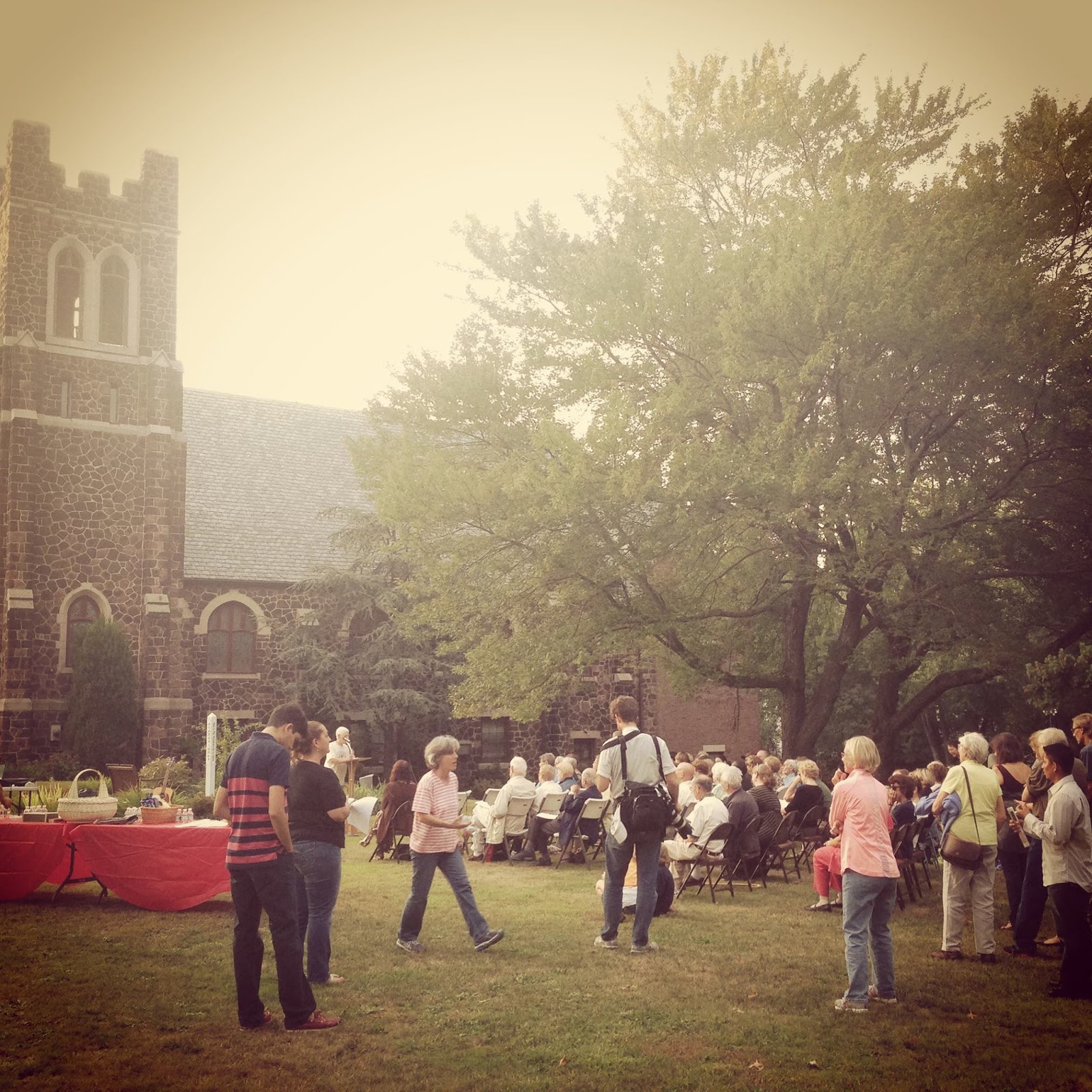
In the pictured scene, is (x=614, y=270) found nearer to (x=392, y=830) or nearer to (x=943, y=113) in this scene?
(x=943, y=113)

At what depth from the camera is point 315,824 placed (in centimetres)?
707

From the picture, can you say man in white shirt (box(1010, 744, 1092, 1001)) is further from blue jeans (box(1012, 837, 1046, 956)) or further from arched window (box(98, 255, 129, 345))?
arched window (box(98, 255, 129, 345))

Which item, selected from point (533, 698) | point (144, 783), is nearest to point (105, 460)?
point (144, 783)

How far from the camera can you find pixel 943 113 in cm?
1781

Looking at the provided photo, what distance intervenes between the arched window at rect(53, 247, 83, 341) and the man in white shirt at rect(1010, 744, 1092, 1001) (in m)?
26.9

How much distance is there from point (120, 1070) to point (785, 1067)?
11.7 feet

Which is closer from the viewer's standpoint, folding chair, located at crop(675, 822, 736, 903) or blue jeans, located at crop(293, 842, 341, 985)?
blue jeans, located at crop(293, 842, 341, 985)

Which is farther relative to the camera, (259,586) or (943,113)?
(259,586)

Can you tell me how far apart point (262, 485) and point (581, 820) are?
20.8 m

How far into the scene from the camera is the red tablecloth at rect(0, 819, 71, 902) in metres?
10.2

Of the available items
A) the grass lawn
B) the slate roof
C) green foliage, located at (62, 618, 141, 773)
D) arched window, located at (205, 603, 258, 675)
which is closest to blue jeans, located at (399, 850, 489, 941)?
the grass lawn

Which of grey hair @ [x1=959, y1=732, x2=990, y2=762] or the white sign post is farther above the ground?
grey hair @ [x1=959, y1=732, x2=990, y2=762]

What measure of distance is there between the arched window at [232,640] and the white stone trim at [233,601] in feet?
0.32

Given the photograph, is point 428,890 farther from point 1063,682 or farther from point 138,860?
point 1063,682
